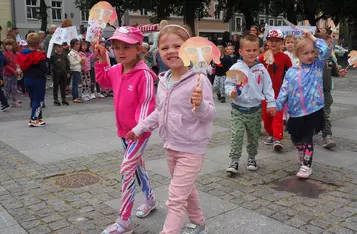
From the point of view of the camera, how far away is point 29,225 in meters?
3.67

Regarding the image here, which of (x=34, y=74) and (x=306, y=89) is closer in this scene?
(x=306, y=89)

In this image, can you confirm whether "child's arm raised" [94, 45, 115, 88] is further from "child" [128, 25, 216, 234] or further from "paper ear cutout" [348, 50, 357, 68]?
"paper ear cutout" [348, 50, 357, 68]

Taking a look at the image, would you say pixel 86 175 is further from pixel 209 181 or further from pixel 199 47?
pixel 199 47

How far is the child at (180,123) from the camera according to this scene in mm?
2951

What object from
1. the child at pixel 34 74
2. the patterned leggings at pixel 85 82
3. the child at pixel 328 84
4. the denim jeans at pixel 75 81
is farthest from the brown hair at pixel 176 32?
the patterned leggings at pixel 85 82

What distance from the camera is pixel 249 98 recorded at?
5.03 metres

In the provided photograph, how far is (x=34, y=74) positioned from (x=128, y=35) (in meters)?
5.69

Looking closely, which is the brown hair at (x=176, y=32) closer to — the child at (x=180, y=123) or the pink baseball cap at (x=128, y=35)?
the child at (x=180, y=123)

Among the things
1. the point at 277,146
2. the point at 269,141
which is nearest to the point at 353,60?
the point at 277,146

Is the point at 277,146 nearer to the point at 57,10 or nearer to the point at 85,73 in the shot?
the point at 85,73

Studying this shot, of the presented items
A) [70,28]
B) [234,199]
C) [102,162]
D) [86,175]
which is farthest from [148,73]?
[70,28]

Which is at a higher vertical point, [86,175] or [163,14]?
[163,14]

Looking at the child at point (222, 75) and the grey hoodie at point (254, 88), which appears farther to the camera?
the child at point (222, 75)

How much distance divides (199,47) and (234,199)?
81.3 inches
